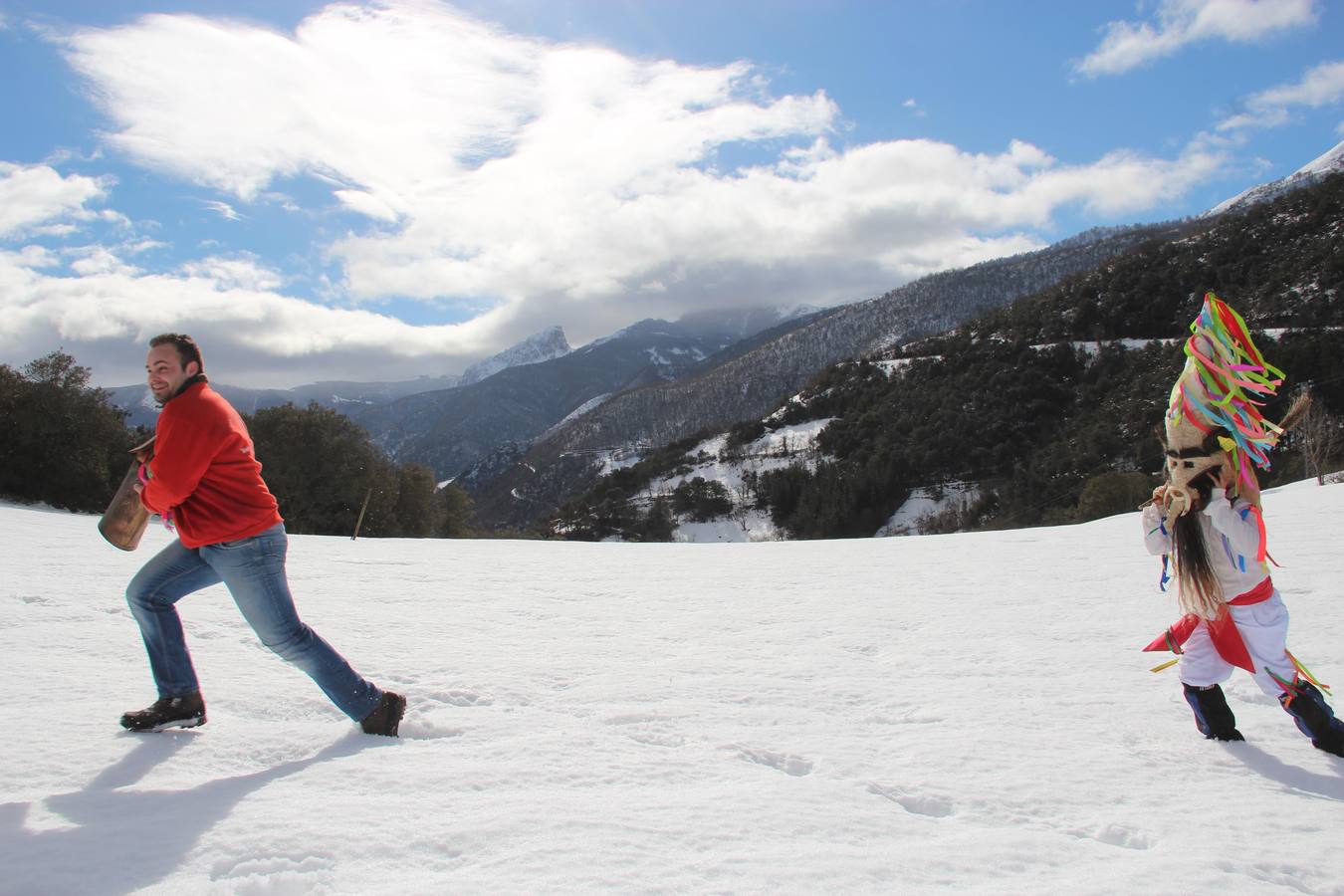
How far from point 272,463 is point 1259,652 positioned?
34987mm

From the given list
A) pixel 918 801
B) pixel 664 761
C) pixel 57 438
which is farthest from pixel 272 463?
pixel 918 801

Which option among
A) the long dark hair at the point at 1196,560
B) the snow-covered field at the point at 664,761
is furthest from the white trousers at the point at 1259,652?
the snow-covered field at the point at 664,761

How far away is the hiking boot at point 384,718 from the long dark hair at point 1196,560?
391 cm

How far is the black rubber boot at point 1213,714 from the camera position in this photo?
3473 mm

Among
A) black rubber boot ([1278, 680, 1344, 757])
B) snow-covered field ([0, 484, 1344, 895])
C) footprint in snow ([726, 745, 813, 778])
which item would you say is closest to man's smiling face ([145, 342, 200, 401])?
snow-covered field ([0, 484, 1344, 895])

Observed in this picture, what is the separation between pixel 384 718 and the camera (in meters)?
3.28

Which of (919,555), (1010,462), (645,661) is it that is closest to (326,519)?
(919,555)

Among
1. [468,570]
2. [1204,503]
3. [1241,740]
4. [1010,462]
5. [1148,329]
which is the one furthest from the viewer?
[1148,329]

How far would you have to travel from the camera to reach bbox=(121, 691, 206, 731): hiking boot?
3.15m

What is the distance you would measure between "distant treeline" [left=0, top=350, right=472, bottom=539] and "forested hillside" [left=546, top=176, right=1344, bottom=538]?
1887 inches

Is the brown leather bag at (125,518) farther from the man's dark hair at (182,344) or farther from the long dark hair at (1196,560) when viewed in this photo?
the long dark hair at (1196,560)

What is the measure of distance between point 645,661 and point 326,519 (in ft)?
104

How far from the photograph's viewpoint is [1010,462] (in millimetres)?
80562

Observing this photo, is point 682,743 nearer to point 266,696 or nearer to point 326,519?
point 266,696
